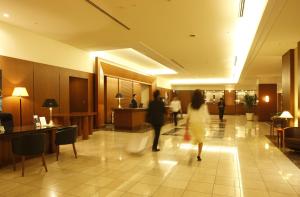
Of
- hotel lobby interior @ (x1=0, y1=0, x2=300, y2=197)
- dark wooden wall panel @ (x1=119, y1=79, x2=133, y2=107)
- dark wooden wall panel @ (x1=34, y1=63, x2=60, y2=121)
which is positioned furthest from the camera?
dark wooden wall panel @ (x1=119, y1=79, x2=133, y2=107)

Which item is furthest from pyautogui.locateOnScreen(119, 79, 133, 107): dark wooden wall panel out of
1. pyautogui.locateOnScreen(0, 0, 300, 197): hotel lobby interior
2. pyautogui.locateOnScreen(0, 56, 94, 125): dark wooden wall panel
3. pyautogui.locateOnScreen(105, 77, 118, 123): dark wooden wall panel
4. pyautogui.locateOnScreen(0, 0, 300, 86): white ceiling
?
pyautogui.locateOnScreen(0, 56, 94, 125): dark wooden wall panel

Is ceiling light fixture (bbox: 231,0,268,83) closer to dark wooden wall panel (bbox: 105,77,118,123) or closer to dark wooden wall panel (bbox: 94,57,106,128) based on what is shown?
dark wooden wall panel (bbox: 94,57,106,128)

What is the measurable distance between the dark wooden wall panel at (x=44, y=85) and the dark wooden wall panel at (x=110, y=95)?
3.46 metres

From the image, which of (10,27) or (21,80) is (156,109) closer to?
(21,80)

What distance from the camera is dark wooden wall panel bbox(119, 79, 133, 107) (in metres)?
12.9

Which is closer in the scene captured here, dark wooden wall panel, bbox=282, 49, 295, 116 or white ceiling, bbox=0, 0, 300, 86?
white ceiling, bbox=0, 0, 300, 86

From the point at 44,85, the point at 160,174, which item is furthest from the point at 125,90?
the point at 160,174

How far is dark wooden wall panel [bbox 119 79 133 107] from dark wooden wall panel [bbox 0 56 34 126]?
A: 6124 millimetres

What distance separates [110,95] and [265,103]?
10.2m

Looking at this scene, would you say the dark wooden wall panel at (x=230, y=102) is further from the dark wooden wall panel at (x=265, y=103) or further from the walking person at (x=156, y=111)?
the walking person at (x=156, y=111)

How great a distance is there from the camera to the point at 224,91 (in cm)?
2333

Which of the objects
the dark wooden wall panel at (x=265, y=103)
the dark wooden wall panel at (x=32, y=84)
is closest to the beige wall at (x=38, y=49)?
the dark wooden wall panel at (x=32, y=84)

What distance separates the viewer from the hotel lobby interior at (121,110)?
3898 millimetres

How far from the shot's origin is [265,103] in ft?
47.4
